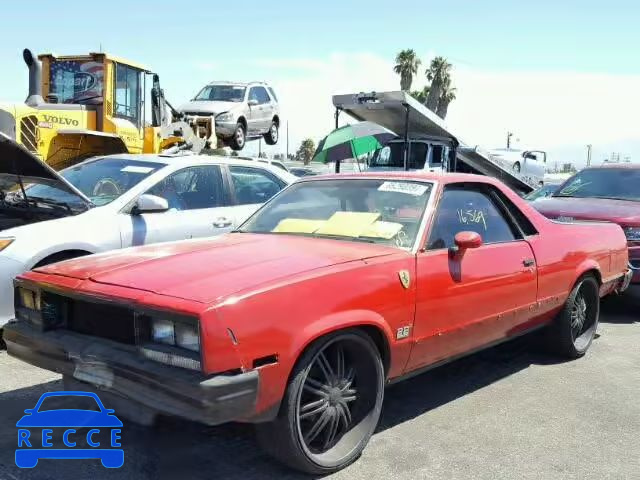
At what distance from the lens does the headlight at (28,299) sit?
10.9ft

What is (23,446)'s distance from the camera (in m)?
3.27

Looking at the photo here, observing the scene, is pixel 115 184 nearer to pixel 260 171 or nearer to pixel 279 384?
pixel 260 171

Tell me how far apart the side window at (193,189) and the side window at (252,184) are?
8.2 inches

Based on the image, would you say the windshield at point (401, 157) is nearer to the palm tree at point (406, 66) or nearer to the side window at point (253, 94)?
the side window at point (253, 94)

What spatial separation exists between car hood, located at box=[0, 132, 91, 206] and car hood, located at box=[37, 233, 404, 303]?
71.4 inches

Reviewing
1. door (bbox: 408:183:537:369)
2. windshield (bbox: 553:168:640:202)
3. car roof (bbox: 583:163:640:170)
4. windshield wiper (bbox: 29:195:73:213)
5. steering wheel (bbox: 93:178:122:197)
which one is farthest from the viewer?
car roof (bbox: 583:163:640:170)

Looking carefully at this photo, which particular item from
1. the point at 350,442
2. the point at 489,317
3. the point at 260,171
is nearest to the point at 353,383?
the point at 350,442

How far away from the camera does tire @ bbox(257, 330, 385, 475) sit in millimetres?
2875

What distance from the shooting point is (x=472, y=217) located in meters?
4.26

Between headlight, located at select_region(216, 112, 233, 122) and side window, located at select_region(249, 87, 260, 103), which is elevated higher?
side window, located at select_region(249, 87, 260, 103)

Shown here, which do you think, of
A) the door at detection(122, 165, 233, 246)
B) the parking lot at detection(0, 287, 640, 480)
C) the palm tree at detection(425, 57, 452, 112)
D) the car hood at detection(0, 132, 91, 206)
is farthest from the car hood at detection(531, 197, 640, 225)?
the palm tree at detection(425, 57, 452, 112)

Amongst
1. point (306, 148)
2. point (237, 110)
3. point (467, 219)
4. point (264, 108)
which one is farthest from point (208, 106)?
point (306, 148)

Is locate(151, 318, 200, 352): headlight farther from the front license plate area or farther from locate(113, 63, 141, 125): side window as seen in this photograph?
locate(113, 63, 141, 125): side window

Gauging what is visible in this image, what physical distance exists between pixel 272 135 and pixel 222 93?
9.26 feet
